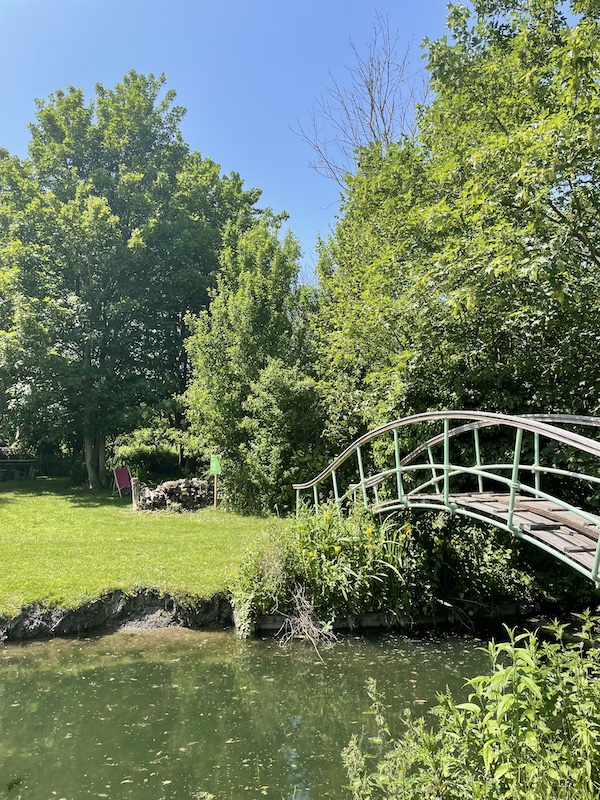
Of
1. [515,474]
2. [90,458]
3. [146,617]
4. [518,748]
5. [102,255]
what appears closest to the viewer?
[518,748]

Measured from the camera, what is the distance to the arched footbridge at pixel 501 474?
15.0ft

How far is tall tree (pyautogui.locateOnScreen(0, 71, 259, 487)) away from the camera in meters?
18.0

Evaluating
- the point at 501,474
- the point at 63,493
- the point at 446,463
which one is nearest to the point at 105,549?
the point at 446,463

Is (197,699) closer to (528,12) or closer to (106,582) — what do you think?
(106,582)

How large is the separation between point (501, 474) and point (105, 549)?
22.6 feet

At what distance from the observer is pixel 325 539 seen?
7.80m

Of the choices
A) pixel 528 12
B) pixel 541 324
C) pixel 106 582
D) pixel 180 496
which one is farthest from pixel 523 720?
pixel 180 496

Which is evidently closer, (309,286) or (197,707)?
(197,707)

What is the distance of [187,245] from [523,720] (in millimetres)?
20114

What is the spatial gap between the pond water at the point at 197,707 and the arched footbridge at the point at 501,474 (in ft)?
6.68

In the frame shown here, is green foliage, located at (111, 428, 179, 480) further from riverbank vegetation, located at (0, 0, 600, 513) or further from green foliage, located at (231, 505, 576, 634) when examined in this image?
green foliage, located at (231, 505, 576, 634)

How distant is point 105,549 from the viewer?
952 centimetres

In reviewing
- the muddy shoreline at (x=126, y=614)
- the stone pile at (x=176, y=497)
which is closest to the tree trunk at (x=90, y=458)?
the stone pile at (x=176, y=497)

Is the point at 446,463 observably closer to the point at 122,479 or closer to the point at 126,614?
the point at 126,614
